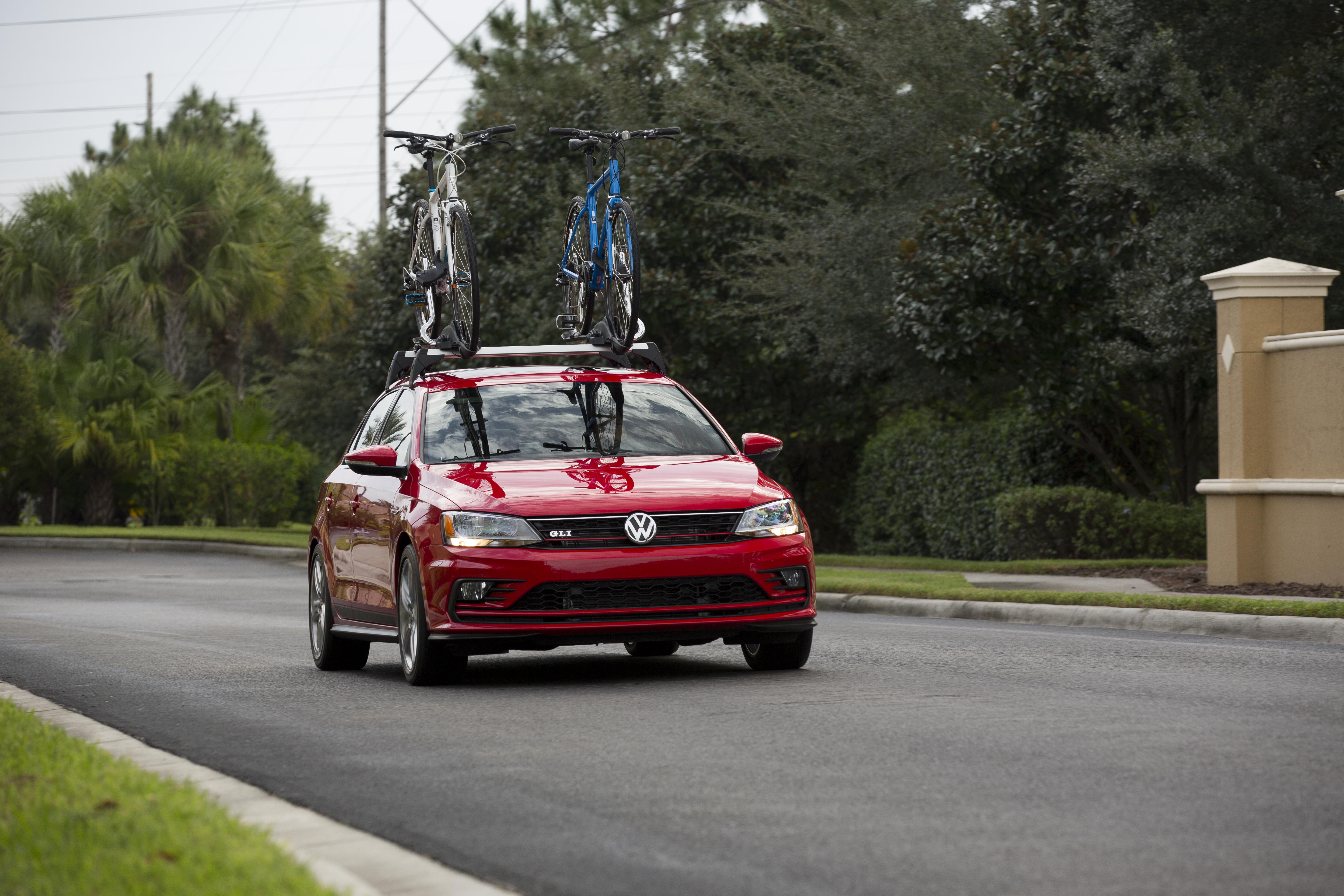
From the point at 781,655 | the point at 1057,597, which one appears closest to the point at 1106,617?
the point at 1057,597

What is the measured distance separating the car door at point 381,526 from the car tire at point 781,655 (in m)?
2.04

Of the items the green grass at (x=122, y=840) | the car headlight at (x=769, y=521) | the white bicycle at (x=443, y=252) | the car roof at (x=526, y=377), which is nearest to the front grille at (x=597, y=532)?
the car headlight at (x=769, y=521)

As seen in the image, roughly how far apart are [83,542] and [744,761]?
29.7m

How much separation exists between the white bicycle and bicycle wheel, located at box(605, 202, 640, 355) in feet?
3.27

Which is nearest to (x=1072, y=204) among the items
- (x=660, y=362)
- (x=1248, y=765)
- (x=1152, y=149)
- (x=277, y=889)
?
(x=1152, y=149)

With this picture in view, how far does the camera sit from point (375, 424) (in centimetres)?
1207

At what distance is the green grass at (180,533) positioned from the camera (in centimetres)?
3275

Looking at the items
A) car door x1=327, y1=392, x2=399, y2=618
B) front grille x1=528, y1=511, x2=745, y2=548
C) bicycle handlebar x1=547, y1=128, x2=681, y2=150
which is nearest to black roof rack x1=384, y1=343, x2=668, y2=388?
car door x1=327, y1=392, x2=399, y2=618

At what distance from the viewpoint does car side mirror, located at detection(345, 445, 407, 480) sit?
408 inches

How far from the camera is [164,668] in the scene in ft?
38.7

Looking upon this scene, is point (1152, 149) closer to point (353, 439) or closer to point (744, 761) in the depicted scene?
point (353, 439)

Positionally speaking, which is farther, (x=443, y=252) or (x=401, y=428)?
(x=443, y=252)

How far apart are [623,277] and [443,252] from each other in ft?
6.39

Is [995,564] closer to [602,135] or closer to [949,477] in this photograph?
[949,477]
